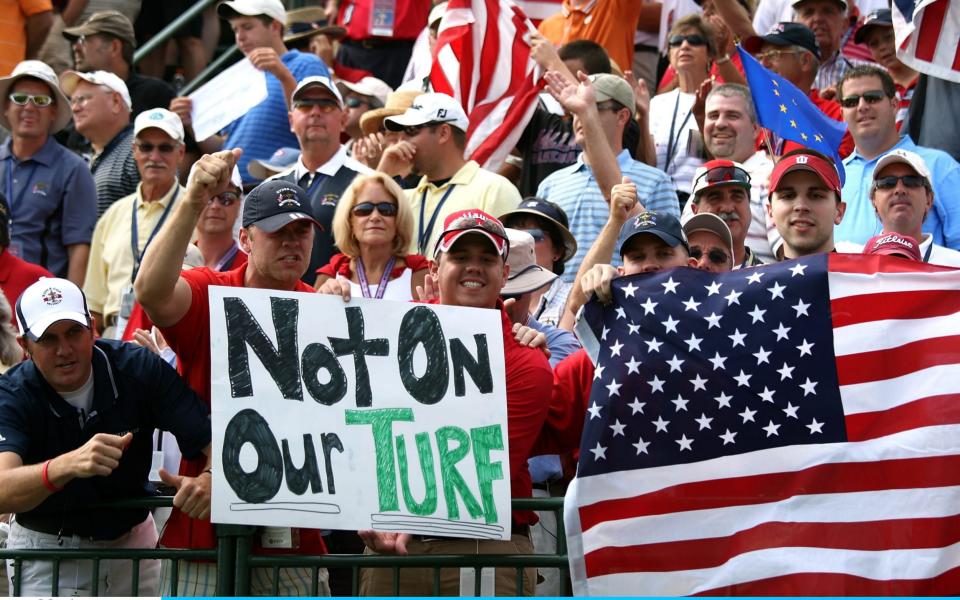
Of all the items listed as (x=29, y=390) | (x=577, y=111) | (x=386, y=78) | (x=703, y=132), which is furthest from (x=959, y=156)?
(x=29, y=390)

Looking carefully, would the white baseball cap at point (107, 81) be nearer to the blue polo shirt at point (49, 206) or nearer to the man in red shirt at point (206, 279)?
the blue polo shirt at point (49, 206)

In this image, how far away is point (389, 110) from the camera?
10.4 meters

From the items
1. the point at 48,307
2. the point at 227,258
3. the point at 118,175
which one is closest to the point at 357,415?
the point at 48,307

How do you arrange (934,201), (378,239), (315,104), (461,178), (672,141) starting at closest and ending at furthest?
(378,239) < (934,201) < (461,178) < (315,104) < (672,141)

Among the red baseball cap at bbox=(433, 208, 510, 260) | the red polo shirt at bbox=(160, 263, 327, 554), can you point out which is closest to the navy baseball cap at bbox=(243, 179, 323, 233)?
the red polo shirt at bbox=(160, 263, 327, 554)

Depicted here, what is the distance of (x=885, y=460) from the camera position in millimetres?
5855

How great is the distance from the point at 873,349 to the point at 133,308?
4.07 metres

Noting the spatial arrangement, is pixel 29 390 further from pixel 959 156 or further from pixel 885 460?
pixel 959 156

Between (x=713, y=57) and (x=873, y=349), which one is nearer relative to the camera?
(x=873, y=349)

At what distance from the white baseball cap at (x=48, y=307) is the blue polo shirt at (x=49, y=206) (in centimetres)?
402

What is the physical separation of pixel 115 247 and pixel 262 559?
15.0ft

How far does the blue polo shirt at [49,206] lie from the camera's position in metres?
10.4

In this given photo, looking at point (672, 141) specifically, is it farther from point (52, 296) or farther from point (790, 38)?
point (52, 296)

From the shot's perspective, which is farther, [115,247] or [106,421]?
[115,247]
